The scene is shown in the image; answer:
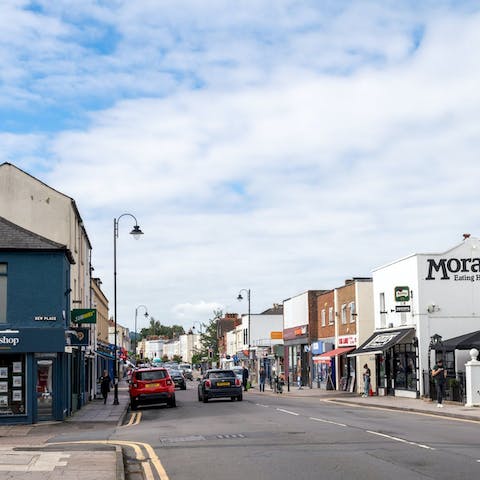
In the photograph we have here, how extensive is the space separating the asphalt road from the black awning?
310 inches

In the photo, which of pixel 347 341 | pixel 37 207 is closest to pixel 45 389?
pixel 37 207

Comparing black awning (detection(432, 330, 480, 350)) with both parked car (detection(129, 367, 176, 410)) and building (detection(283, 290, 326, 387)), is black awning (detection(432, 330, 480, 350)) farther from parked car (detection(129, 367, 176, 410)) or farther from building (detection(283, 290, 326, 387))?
building (detection(283, 290, 326, 387))

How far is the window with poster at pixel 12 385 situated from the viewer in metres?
26.3

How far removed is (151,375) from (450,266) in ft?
51.2

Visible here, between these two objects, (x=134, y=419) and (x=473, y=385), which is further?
(x=473, y=385)

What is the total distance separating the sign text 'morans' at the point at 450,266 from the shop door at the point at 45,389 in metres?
20.1

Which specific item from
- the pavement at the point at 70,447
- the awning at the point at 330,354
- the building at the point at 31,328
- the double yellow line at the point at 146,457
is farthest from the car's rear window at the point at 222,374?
the double yellow line at the point at 146,457

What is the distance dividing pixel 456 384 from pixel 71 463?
2232 centimetres

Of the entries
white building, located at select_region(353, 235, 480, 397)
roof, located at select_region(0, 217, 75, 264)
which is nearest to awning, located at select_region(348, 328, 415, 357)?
white building, located at select_region(353, 235, 480, 397)

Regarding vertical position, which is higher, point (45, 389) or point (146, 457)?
point (45, 389)

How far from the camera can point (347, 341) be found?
2048 inches

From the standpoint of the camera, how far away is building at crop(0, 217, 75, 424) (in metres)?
26.4

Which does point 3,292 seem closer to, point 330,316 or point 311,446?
point 311,446

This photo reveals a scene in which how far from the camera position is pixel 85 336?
31406 mm
